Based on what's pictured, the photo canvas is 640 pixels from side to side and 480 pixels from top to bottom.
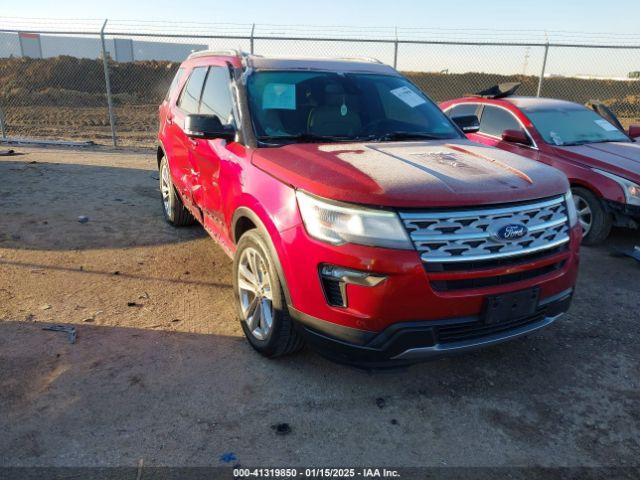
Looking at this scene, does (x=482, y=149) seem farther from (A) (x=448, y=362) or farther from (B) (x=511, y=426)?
(B) (x=511, y=426)

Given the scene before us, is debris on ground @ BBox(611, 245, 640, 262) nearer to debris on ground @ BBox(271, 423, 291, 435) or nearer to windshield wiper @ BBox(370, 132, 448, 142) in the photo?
windshield wiper @ BBox(370, 132, 448, 142)

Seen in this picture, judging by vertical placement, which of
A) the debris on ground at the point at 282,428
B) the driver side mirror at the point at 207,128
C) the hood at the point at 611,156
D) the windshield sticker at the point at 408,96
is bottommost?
the debris on ground at the point at 282,428

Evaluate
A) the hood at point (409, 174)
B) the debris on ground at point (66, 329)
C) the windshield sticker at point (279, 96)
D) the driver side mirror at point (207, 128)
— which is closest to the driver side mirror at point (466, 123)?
the hood at point (409, 174)

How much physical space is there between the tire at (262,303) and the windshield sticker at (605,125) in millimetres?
5575

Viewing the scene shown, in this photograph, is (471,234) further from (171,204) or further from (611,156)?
(611,156)

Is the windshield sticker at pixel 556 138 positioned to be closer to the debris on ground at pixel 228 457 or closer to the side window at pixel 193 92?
the side window at pixel 193 92

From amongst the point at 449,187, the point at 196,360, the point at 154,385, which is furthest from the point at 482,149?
the point at 154,385

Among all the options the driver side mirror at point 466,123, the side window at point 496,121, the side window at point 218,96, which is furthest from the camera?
the side window at point 496,121

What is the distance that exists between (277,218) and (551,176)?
1.65m

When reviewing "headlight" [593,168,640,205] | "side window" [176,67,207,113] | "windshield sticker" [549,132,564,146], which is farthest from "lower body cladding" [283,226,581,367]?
"windshield sticker" [549,132,564,146]

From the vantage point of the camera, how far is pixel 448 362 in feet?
10.8

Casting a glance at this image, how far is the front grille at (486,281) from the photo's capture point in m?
2.52

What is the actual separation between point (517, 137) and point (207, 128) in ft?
14.3

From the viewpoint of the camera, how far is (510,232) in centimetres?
258
